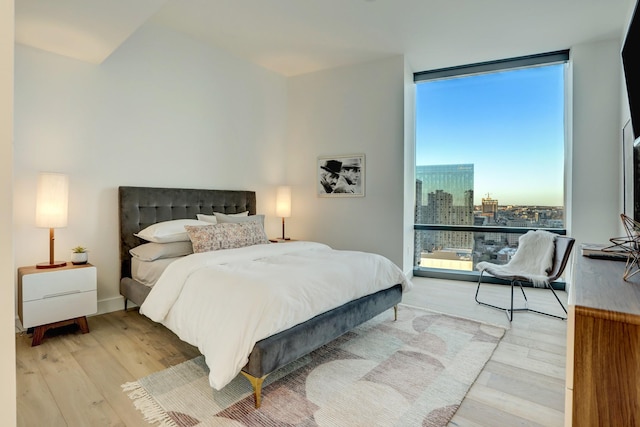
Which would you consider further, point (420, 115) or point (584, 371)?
point (420, 115)

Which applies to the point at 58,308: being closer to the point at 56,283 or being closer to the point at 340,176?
the point at 56,283

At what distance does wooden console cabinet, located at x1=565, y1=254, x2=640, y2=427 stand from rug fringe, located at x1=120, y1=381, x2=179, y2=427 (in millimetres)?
1749

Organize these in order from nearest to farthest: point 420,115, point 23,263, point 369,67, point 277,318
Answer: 1. point 277,318
2. point 23,263
3. point 369,67
4. point 420,115

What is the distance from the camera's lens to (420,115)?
5.05m

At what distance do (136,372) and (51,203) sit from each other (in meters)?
1.59

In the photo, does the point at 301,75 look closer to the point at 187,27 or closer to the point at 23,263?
the point at 187,27

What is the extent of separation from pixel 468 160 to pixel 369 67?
187 centimetres

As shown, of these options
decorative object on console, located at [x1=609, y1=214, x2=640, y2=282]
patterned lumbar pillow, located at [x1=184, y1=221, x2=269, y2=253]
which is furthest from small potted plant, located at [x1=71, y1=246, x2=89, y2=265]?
decorative object on console, located at [x1=609, y1=214, x2=640, y2=282]

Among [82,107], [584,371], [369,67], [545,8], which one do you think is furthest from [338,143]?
[584,371]

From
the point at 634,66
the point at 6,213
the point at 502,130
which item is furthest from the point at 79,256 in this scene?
the point at 502,130

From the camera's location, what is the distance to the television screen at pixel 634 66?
1.83m

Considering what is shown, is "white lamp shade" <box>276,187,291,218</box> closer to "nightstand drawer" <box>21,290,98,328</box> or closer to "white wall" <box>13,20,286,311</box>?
"white wall" <box>13,20,286,311</box>

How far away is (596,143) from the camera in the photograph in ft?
12.9

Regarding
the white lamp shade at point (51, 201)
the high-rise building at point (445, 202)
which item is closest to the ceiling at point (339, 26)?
the white lamp shade at point (51, 201)
